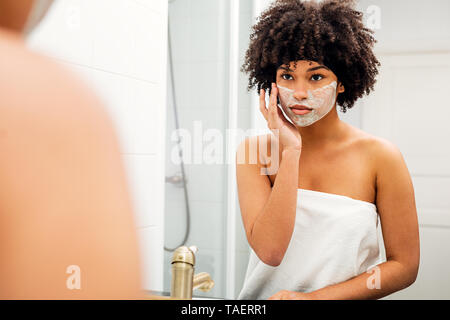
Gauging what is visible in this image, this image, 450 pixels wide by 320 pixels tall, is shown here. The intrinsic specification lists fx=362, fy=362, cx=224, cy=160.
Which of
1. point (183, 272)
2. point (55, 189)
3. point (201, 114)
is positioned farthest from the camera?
point (201, 114)

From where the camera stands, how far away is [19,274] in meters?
0.08

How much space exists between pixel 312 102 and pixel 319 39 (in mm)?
95

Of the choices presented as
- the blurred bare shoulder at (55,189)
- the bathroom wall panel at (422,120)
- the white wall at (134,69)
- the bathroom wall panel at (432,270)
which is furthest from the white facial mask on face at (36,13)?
the bathroom wall panel at (422,120)

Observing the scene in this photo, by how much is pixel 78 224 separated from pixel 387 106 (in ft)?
2.68

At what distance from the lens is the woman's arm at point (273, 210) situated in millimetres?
567

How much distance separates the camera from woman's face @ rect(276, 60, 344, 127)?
0.56 metres

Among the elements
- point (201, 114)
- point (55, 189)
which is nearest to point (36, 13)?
point (55, 189)

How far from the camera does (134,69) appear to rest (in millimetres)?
581

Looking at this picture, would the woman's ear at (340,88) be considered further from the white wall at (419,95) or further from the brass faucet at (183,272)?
the brass faucet at (183,272)

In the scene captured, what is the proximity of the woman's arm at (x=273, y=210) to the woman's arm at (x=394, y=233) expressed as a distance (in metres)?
0.07

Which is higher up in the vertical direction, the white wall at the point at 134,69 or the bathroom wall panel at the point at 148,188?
the white wall at the point at 134,69

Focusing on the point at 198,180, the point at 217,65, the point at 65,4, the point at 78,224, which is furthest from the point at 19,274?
the point at 217,65

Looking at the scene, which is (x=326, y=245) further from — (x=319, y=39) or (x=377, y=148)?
(x=319, y=39)
